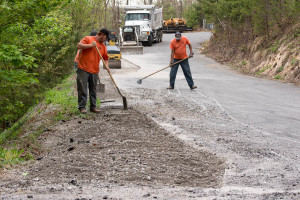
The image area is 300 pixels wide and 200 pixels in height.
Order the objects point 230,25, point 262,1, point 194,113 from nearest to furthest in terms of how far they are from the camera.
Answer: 1. point 194,113
2. point 262,1
3. point 230,25

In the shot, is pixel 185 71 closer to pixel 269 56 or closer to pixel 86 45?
pixel 86 45

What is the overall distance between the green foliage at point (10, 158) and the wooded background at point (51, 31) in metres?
1.79

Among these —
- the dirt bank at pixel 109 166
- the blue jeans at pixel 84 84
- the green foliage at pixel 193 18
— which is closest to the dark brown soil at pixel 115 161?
the dirt bank at pixel 109 166

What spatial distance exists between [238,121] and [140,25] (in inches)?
1091

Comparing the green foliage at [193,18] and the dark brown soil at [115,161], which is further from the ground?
the green foliage at [193,18]

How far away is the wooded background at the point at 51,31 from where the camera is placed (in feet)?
31.6

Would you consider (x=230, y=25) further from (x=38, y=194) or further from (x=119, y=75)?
(x=38, y=194)

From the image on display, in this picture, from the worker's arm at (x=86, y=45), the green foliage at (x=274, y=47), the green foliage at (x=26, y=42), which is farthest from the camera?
the green foliage at (x=274, y=47)

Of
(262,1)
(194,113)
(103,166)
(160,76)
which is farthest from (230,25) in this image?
(103,166)

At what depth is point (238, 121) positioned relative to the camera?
33.7ft

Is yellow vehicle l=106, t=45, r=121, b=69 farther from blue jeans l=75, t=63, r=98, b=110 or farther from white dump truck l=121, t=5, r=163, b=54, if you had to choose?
blue jeans l=75, t=63, r=98, b=110

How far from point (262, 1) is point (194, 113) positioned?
547 inches

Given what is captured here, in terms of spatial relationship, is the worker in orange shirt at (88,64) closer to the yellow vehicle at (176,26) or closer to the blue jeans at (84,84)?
the blue jeans at (84,84)

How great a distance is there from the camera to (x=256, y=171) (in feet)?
20.7
